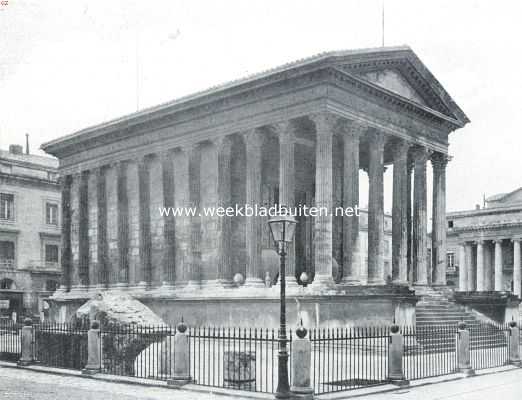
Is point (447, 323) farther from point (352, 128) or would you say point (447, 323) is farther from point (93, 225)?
point (93, 225)

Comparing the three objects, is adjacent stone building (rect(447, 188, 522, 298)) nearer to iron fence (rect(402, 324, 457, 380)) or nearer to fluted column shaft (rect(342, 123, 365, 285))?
fluted column shaft (rect(342, 123, 365, 285))

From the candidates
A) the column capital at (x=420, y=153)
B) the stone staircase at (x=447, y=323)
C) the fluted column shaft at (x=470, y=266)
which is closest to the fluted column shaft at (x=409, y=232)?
the column capital at (x=420, y=153)

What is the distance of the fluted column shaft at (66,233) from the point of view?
42000mm

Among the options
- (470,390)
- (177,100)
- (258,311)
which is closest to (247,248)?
(258,311)

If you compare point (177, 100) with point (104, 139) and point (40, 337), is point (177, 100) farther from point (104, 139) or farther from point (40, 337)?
point (40, 337)

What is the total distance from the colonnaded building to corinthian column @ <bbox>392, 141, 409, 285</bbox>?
60mm

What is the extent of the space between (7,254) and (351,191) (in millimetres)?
35975

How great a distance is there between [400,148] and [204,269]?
34.9 ft

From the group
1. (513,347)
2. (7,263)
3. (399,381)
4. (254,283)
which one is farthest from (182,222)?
(7,263)

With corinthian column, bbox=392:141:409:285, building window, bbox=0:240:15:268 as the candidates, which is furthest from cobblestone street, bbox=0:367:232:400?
building window, bbox=0:240:15:268

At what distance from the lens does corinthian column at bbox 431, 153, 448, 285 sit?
34.0m

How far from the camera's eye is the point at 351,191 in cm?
2955

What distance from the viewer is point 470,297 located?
3369cm

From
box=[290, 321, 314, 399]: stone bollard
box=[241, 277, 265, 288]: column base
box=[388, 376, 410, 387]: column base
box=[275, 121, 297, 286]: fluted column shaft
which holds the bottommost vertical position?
box=[388, 376, 410, 387]: column base
